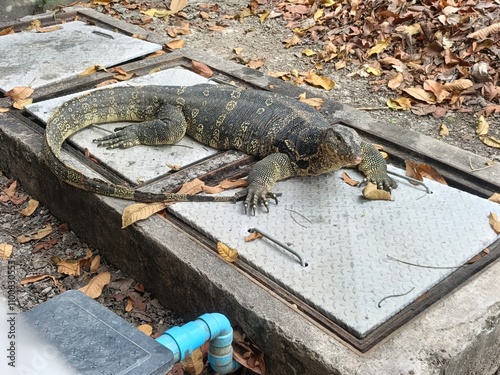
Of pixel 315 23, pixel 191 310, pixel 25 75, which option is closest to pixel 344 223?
pixel 191 310

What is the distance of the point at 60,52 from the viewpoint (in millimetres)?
6301

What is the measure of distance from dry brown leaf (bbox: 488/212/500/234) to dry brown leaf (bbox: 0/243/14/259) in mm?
3328

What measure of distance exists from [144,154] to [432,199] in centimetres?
212

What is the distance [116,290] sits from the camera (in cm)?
397

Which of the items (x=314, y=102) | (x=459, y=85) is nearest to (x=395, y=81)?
(x=459, y=85)

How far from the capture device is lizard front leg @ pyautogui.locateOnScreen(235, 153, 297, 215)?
3.81 metres

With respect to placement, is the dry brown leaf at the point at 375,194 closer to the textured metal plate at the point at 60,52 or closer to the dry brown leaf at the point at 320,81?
the dry brown leaf at the point at 320,81

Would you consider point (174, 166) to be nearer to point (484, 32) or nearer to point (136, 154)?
point (136, 154)

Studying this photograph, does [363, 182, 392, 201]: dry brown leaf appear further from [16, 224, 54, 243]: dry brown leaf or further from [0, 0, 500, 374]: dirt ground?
[16, 224, 54, 243]: dry brown leaf

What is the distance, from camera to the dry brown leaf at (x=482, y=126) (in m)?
5.50

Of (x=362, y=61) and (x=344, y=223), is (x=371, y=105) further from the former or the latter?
(x=344, y=223)

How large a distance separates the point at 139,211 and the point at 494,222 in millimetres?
2190

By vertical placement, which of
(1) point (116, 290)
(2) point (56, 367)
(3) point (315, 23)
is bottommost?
(1) point (116, 290)

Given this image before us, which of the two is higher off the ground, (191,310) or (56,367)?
(56,367)
